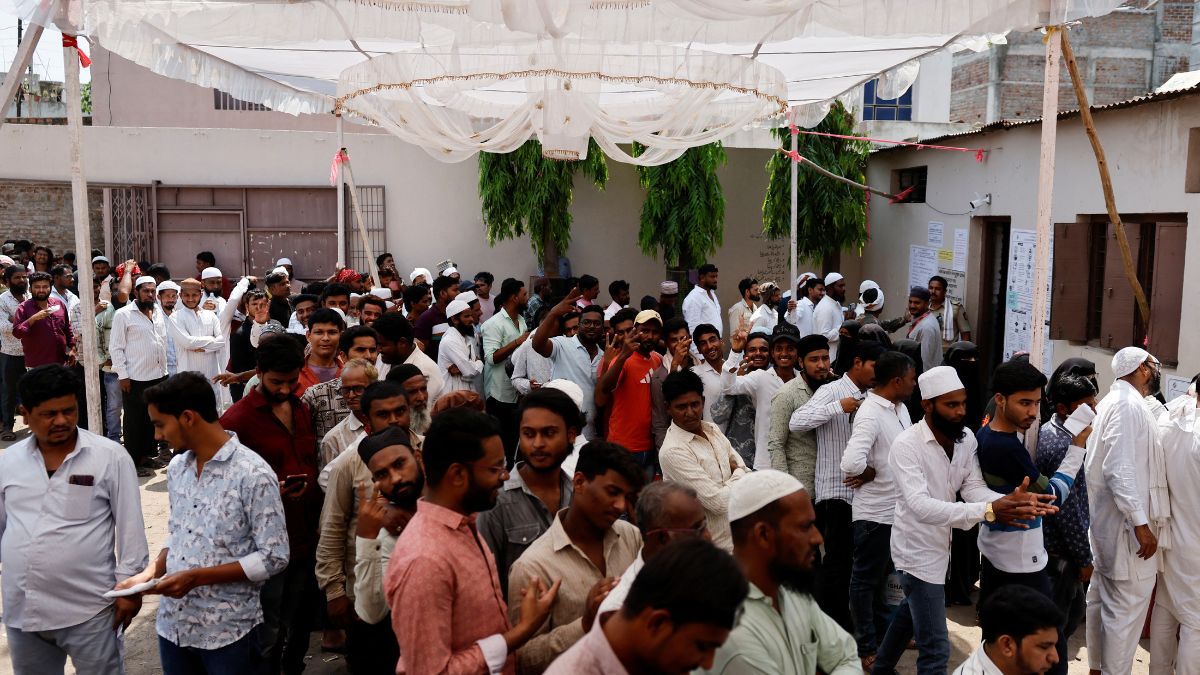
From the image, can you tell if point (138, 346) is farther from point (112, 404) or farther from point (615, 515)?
point (615, 515)

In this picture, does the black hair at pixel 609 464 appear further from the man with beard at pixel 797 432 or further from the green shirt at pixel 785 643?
the man with beard at pixel 797 432

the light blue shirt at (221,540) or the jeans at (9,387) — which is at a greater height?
the light blue shirt at (221,540)

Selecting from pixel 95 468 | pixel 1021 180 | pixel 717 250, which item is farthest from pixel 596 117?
pixel 717 250

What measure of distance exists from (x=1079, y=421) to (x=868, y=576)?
50.4 inches

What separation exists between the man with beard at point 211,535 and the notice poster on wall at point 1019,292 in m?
8.06

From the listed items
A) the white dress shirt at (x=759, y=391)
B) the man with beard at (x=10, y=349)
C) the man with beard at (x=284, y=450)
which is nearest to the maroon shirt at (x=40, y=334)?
the man with beard at (x=10, y=349)

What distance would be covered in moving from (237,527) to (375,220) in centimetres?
1211

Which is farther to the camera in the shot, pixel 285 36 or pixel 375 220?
pixel 375 220

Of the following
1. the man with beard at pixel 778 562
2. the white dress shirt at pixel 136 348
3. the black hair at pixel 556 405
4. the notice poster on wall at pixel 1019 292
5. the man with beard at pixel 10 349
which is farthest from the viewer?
the man with beard at pixel 10 349

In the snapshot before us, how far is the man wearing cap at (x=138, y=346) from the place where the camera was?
334 inches

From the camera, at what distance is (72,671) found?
4.99 meters

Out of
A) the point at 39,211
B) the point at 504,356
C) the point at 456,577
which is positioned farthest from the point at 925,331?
the point at 39,211

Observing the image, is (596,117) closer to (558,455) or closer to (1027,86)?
(558,455)

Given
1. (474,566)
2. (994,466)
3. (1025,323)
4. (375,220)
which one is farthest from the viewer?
(375,220)
